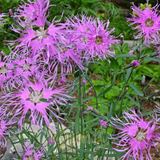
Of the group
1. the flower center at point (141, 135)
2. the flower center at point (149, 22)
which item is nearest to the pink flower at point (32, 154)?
the flower center at point (141, 135)

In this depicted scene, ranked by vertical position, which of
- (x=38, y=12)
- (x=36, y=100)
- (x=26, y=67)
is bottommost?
(x=36, y=100)

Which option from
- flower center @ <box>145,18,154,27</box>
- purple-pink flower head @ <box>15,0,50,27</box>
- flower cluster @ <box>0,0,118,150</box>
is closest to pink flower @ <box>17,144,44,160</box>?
flower cluster @ <box>0,0,118,150</box>

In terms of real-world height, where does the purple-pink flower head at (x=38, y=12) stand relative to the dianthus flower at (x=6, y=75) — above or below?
above

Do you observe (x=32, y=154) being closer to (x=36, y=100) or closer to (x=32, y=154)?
(x=32, y=154)

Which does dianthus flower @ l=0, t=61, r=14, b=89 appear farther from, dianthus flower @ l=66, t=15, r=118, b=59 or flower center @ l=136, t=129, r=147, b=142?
flower center @ l=136, t=129, r=147, b=142

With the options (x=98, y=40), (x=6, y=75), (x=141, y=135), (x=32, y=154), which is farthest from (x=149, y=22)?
(x=32, y=154)

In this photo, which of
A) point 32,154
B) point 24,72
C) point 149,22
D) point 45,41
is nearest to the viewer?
point 45,41

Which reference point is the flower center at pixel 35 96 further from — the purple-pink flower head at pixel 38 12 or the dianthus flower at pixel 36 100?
the purple-pink flower head at pixel 38 12

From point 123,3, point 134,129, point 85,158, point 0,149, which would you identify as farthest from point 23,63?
point 123,3
